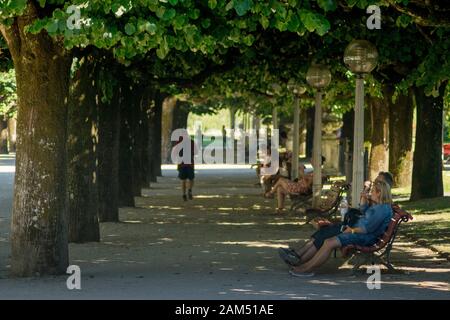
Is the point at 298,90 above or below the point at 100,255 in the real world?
above

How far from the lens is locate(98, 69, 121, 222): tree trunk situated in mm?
22672

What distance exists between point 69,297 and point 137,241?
25.1 ft

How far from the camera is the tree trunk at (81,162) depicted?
1906cm

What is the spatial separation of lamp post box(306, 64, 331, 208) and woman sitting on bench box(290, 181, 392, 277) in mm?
8008

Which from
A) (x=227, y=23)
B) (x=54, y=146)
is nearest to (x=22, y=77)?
(x=54, y=146)

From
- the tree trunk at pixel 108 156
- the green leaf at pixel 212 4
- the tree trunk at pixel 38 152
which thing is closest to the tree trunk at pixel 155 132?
the tree trunk at pixel 108 156

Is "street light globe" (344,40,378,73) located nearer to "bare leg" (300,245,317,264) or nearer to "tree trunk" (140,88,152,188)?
"bare leg" (300,245,317,264)

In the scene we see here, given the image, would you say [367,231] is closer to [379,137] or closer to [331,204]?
[331,204]

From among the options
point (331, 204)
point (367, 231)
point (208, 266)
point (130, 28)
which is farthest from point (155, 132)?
point (130, 28)

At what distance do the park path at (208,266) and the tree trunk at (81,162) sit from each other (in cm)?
42

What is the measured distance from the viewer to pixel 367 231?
1417cm
